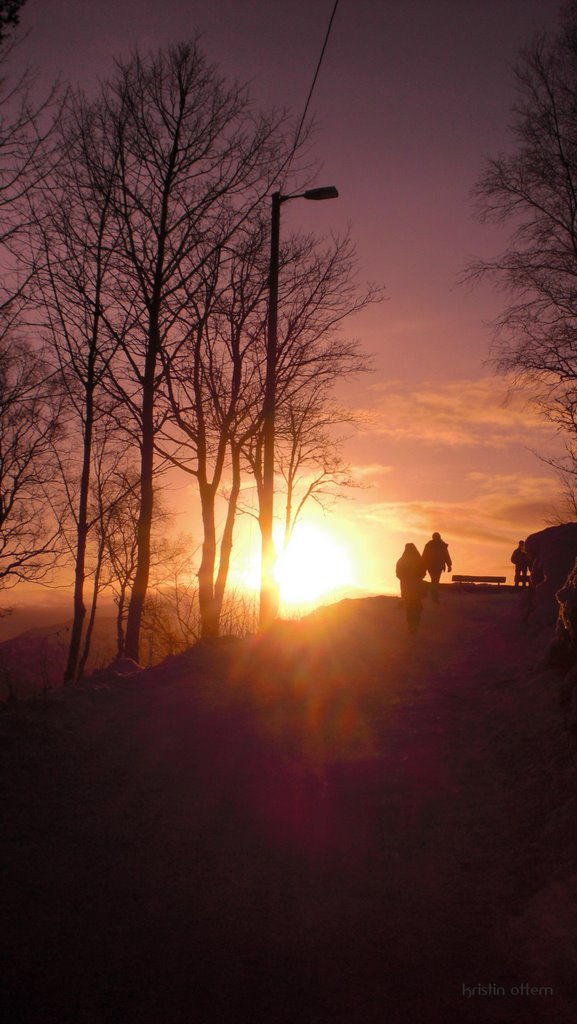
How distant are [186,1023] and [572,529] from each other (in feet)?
40.6

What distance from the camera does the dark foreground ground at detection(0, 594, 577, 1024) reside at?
458 cm

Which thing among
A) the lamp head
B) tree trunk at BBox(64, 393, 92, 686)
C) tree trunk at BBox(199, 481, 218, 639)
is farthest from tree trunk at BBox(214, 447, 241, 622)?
the lamp head

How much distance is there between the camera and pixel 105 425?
20219 millimetres

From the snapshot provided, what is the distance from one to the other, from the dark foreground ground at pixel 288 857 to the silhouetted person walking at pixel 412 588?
20.4 ft

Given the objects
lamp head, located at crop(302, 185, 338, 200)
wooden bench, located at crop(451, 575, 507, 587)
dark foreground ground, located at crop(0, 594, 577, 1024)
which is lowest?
dark foreground ground, located at crop(0, 594, 577, 1024)

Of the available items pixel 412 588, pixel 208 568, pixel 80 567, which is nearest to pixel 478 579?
pixel 412 588

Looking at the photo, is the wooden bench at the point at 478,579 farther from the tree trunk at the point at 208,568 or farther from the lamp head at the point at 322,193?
the lamp head at the point at 322,193

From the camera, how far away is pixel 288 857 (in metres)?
6.37

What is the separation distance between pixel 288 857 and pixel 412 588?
457 inches

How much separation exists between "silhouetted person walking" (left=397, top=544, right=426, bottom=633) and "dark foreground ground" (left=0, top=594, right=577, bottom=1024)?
623 centimetres

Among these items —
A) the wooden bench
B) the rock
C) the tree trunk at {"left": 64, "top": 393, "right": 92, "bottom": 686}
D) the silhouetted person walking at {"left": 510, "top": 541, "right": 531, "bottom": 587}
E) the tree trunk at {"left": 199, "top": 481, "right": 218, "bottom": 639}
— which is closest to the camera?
the rock

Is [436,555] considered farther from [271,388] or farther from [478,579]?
[478,579]

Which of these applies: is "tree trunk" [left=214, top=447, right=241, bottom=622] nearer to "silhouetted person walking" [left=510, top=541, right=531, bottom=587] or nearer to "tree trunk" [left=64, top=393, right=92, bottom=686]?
"tree trunk" [left=64, top=393, right=92, bottom=686]

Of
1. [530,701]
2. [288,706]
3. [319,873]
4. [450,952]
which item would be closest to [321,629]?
[288,706]
